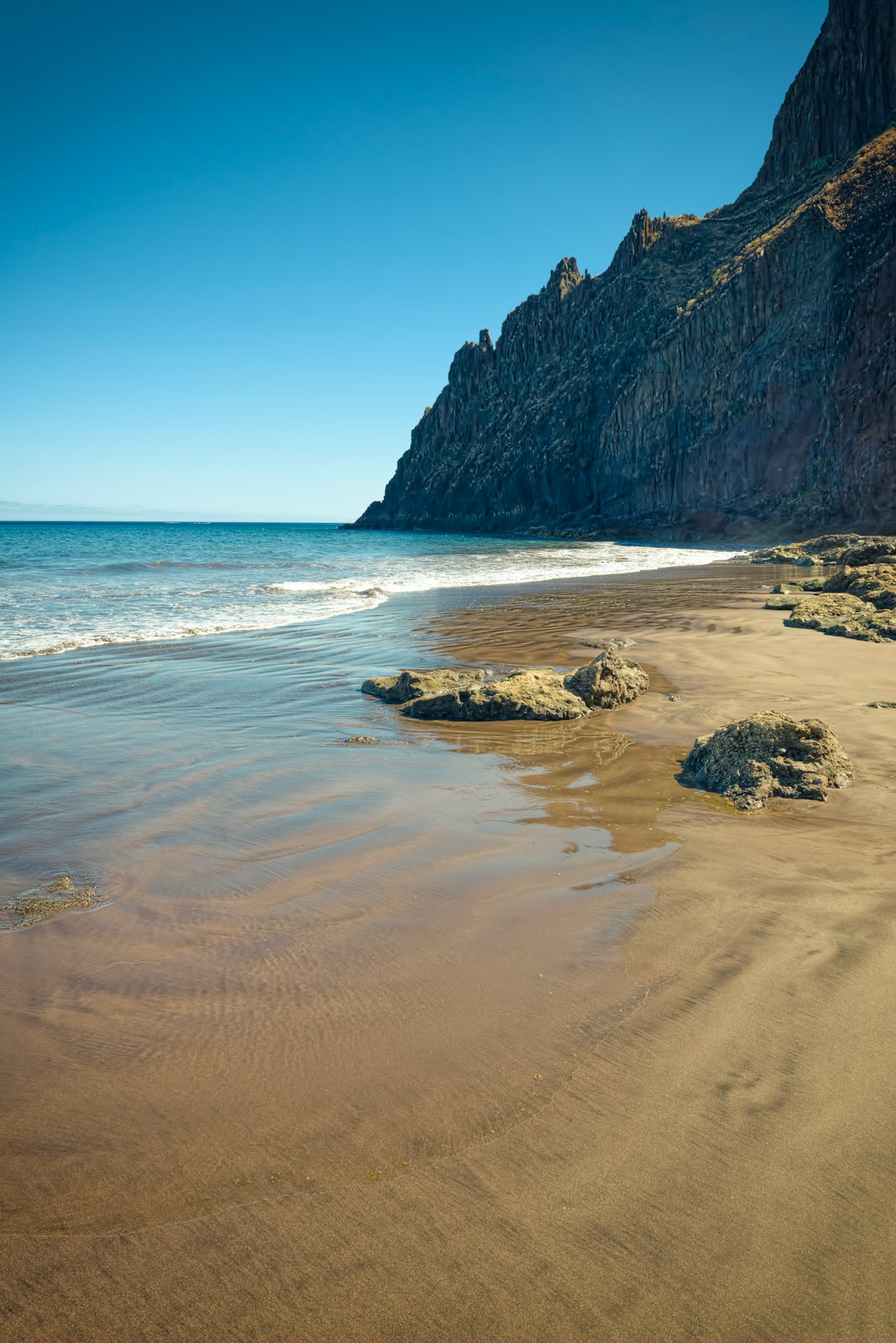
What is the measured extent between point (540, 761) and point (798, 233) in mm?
51388

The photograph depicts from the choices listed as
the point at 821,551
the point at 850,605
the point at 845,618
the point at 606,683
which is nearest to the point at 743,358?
Result: the point at 821,551

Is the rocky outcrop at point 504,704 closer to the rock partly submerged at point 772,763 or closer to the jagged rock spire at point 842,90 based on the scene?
the rock partly submerged at point 772,763

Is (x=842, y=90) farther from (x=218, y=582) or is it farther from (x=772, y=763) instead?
(x=772, y=763)

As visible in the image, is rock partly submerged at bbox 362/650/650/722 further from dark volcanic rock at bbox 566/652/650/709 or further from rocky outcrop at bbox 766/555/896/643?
rocky outcrop at bbox 766/555/896/643

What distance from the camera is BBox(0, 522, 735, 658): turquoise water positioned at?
1268 cm

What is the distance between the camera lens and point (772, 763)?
437 cm

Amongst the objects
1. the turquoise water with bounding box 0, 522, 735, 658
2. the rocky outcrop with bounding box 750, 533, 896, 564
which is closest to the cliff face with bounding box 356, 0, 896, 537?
the turquoise water with bounding box 0, 522, 735, 658

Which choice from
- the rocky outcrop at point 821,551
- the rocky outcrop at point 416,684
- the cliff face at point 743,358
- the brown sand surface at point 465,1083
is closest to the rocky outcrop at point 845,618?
the rocky outcrop at point 416,684

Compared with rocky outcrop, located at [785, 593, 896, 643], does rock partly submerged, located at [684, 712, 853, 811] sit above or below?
below

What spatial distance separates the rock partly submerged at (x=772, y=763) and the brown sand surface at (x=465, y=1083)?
17cm

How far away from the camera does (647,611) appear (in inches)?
545

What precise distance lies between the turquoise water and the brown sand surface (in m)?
8.59

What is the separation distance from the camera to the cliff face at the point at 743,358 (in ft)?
121

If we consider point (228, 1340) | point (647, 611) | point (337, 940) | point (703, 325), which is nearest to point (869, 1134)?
point (228, 1340)
